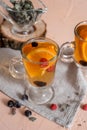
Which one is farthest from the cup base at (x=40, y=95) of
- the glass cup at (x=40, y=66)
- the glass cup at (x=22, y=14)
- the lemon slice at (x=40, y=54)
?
the glass cup at (x=22, y=14)

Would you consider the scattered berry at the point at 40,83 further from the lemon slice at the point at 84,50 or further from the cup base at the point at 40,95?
the lemon slice at the point at 84,50

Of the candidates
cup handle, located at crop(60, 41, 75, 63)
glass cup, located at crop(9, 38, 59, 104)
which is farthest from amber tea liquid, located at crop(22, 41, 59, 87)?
cup handle, located at crop(60, 41, 75, 63)

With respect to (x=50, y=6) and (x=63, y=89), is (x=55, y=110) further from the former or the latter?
(x=50, y=6)

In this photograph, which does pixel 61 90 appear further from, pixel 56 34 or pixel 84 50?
pixel 56 34

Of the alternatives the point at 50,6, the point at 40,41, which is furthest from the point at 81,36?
the point at 50,6

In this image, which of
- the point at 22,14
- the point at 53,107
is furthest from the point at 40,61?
the point at 22,14

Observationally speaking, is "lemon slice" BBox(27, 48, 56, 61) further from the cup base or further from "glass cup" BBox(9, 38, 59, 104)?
the cup base

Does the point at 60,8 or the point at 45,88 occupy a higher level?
the point at 60,8
